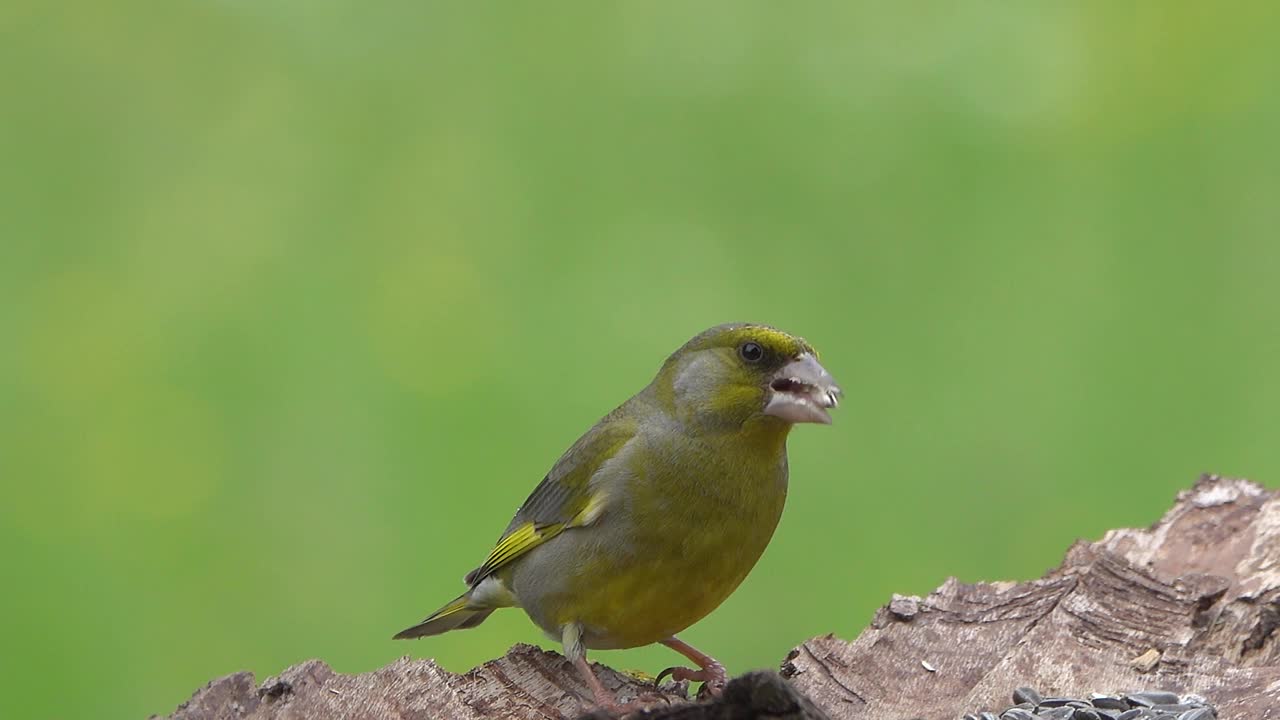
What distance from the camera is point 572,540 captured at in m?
3.54

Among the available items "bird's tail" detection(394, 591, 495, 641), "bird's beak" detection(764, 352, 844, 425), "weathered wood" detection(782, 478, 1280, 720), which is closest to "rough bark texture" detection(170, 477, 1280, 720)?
"weathered wood" detection(782, 478, 1280, 720)

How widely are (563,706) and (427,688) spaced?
12.0 inches

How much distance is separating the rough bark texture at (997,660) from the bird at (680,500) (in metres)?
0.20

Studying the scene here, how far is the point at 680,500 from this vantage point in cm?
342

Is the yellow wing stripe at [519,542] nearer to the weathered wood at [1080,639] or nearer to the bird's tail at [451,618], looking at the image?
the bird's tail at [451,618]

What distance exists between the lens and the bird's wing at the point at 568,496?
3579mm

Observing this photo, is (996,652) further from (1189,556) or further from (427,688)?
(427,688)

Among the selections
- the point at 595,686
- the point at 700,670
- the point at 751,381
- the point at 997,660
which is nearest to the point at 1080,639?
the point at 997,660

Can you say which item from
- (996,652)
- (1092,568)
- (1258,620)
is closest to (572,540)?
(996,652)

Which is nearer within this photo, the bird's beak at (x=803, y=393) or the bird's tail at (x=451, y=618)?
the bird's beak at (x=803, y=393)

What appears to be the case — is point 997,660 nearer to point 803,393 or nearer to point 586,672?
point 803,393

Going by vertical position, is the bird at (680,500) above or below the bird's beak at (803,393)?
below

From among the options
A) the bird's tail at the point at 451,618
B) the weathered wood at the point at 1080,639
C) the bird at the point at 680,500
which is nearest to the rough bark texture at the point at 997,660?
the weathered wood at the point at 1080,639

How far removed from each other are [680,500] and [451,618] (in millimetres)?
883
